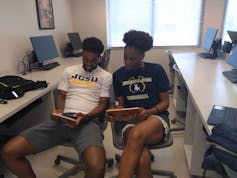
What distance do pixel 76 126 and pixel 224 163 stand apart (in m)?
0.93

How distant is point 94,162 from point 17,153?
1.71 feet

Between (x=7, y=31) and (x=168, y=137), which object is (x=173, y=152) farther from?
(x=7, y=31)

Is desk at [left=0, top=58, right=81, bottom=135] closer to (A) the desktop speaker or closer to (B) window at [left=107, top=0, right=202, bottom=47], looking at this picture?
(B) window at [left=107, top=0, right=202, bottom=47]

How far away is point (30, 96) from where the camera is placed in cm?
186

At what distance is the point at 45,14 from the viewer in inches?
127

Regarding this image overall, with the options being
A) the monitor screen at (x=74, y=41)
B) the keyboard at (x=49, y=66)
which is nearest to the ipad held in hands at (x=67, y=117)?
the keyboard at (x=49, y=66)

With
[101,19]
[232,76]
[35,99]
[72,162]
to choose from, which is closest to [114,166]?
[72,162]

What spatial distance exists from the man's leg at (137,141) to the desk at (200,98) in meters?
0.29

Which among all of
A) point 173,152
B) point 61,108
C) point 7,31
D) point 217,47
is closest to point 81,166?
point 61,108

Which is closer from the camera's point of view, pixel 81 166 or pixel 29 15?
pixel 81 166

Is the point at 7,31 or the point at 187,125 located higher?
the point at 7,31

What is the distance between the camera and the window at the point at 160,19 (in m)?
4.20

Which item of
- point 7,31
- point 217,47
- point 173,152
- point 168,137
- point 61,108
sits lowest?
point 173,152

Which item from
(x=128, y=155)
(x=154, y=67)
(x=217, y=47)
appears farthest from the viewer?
(x=217, y=47)
